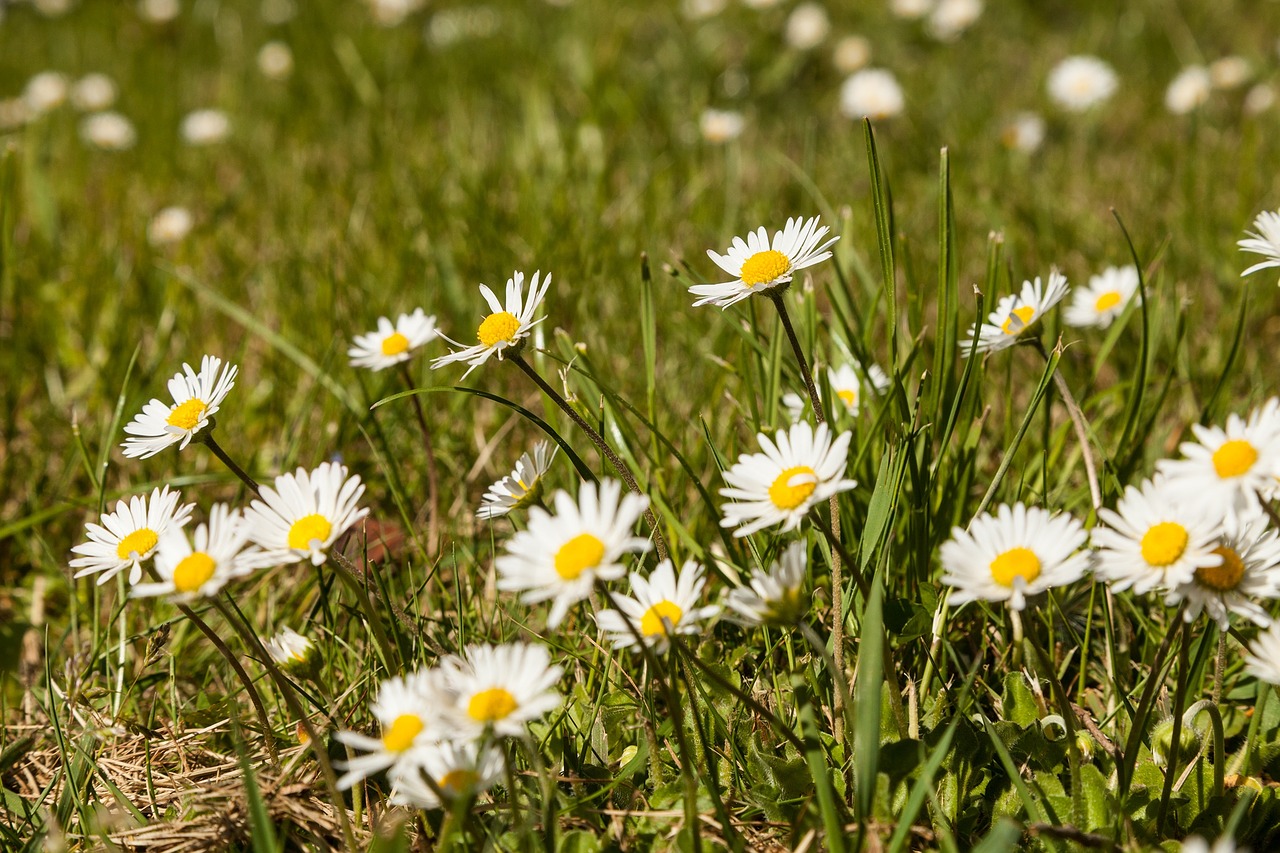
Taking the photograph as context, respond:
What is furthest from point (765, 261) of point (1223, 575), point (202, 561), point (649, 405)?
point (202, 561)

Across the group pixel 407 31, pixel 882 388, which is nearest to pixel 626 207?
pixel 882 388

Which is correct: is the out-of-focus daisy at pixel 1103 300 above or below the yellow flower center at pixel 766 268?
above

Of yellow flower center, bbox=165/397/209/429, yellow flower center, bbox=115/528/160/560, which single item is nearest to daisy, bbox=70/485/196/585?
yellow flower center, bbox=115/528/160/560

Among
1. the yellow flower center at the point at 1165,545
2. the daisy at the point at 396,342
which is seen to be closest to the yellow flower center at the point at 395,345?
the daisy at the point at 396,342

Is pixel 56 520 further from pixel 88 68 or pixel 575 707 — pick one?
pixel 88 68

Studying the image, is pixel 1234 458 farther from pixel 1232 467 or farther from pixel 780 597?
pixel 780 597

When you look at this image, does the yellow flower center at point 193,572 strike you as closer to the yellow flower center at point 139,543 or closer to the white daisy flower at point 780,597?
the yellow flower center at point 139,543
